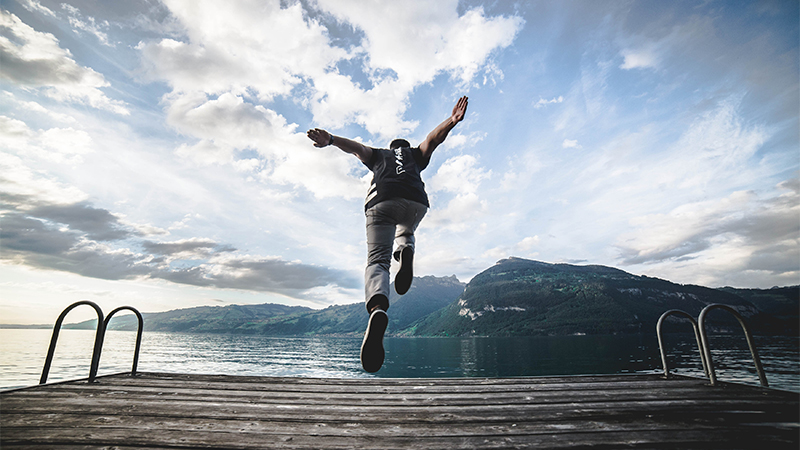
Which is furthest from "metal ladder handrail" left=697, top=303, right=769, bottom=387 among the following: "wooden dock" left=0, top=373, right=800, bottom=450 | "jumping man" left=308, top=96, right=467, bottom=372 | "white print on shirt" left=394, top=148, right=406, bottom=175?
"white print on shirt" left=394, top=148, right=406, bottom=175

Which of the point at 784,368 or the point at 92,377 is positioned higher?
the point at 92,377

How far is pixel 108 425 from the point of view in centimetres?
258

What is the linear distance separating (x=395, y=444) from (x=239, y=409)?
167 centimetres

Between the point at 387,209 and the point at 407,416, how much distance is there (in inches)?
82.5

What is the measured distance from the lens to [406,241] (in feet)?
13.5

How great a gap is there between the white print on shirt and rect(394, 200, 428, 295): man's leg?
454 mm

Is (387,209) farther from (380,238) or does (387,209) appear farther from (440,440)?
(440,440)

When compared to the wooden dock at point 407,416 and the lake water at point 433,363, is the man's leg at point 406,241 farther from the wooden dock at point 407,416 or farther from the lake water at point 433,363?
the lake water at point 433,363

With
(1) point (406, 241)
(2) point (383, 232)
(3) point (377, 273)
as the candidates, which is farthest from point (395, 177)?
(3) point (377, 273)

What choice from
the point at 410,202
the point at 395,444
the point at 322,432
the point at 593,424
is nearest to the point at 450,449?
the point at 395,444

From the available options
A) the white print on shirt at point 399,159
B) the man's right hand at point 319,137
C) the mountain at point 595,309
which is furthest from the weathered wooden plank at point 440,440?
the mountain at point 595,309

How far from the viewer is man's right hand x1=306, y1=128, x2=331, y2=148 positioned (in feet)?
13.1

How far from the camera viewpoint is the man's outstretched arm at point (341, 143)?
4.01 metres

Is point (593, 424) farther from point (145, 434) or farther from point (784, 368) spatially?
point (784, 368)
